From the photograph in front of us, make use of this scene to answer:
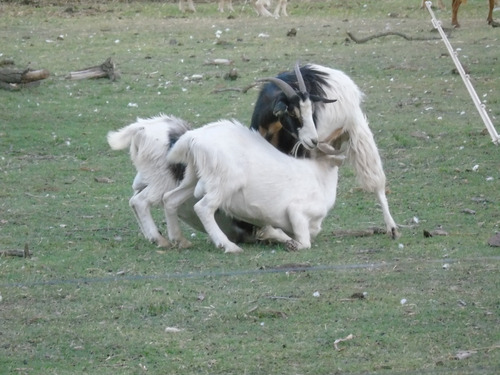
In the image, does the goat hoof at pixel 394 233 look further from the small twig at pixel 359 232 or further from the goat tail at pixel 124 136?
the goat tail at pixel 124 136

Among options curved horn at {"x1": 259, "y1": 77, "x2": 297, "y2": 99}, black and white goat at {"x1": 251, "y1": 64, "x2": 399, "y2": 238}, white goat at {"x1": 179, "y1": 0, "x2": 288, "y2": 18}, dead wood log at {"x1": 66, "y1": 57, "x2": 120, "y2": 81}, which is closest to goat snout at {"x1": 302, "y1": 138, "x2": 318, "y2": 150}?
black and white goat at {"x1": 251, "y1": 64, "x2": 399, "y2": 238}

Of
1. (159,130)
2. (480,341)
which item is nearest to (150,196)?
(159,130)

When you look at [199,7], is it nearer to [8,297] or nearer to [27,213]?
[27,213]

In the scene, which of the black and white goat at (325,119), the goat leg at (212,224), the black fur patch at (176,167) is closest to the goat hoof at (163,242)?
the goat leg at (212,224)

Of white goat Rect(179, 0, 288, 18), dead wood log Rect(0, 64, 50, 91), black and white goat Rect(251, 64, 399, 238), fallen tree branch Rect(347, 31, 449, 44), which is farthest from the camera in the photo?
white goat Rect(179, 0, 288, 18)

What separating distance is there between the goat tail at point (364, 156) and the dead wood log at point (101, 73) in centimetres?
839

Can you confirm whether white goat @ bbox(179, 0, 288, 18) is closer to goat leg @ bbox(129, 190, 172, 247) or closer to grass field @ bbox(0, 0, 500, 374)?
grass field @ bbox(0, 0, 500, 374)

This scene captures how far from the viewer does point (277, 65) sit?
55.2 feet

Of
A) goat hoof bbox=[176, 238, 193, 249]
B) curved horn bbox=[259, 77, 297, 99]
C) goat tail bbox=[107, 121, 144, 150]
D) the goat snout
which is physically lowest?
goat hoof bbox=[176, 238, 193, 249]

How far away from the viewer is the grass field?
5.48m

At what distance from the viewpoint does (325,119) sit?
838 cm

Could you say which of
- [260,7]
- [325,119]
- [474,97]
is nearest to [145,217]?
[325,119]

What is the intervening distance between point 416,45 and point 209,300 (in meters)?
12.9

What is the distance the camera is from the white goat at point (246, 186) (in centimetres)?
785
